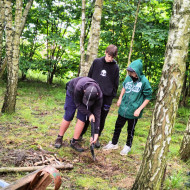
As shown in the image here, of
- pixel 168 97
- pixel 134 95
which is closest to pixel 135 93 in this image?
pixel 134 95

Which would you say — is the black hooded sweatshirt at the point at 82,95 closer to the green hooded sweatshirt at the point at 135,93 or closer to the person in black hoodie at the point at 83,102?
the person in black hoodie at the point at 83,102

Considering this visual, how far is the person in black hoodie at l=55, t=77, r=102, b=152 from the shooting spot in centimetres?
332

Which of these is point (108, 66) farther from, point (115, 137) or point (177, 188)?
point (177, 188)

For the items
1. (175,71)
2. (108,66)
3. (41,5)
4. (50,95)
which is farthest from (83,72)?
(41,5)

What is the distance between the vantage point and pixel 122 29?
9844mm

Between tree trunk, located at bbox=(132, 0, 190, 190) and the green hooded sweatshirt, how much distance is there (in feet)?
4.47

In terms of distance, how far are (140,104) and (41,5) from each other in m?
8.15

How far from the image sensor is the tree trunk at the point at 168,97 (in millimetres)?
2170

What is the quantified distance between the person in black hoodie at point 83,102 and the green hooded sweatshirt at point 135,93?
20.6 inches

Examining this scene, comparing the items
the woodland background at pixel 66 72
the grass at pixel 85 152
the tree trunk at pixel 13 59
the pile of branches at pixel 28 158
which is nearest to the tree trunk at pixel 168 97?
the woodland background at pixel 66 72

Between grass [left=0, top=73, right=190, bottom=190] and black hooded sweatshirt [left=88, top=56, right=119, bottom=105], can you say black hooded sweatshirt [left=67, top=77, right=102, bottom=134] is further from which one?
grass [left=0, top=73, right=190, bottom=190]

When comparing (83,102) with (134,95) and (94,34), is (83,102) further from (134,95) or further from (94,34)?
(94,34)

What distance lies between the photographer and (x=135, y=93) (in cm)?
379

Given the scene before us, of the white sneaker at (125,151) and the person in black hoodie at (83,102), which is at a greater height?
the person in black hoodie at (83,102)
